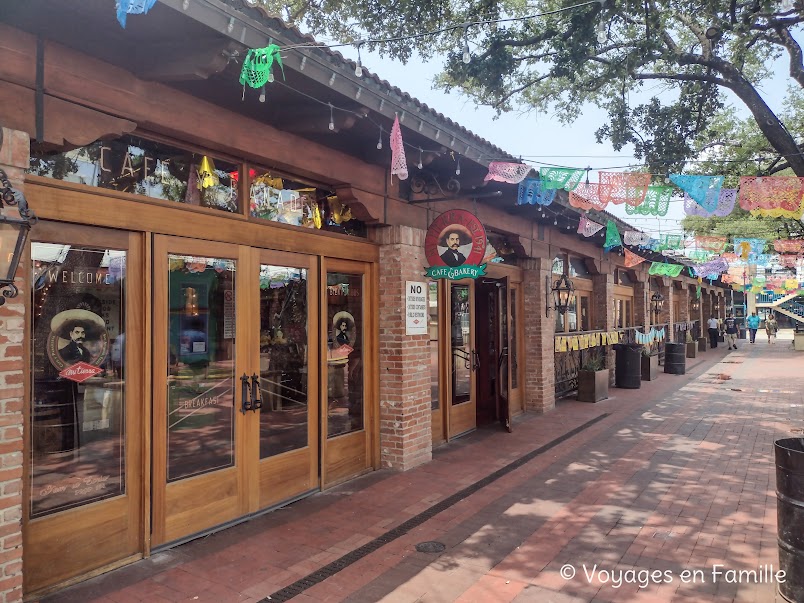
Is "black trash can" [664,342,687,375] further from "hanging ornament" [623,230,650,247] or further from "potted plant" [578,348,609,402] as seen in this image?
"potted plant" [578,348,609,402]

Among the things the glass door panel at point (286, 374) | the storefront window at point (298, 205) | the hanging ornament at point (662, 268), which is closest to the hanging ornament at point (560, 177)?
the storefront window at point (298, 205)

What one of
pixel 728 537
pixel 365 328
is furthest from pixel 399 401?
pixel 728 537

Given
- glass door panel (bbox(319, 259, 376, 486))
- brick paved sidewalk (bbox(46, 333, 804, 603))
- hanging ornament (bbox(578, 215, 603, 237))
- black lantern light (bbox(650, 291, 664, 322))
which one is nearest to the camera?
brick paved sidewalk (bbox(46, 333, 804, 603))

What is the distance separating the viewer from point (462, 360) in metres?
8.13

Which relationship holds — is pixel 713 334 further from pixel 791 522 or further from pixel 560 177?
pixel 791 522

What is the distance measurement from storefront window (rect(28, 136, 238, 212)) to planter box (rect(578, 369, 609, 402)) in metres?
8.46

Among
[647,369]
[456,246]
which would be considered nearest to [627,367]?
[647,369]

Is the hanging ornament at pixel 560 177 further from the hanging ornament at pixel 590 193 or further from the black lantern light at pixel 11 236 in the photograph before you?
the black lantern light at pixel 11 236

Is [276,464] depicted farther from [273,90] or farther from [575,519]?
[273,90]

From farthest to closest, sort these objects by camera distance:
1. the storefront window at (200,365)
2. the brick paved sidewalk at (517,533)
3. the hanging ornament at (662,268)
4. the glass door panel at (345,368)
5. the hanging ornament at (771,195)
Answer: the hanging ornament at (662,268) < the hanging ornament at (771,195) < the glass door panel at (345,368) < the storefront window at (200,365) < the brick paved sidewalk at (517,533)

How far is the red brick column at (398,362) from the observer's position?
6.18m

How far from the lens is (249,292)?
4773mm

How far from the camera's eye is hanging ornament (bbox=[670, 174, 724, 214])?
21.2ft

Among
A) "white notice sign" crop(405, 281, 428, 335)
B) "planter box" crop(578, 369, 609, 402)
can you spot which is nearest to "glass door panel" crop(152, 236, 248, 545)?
"white notice sign" crop(405, 281, 428, 335)
